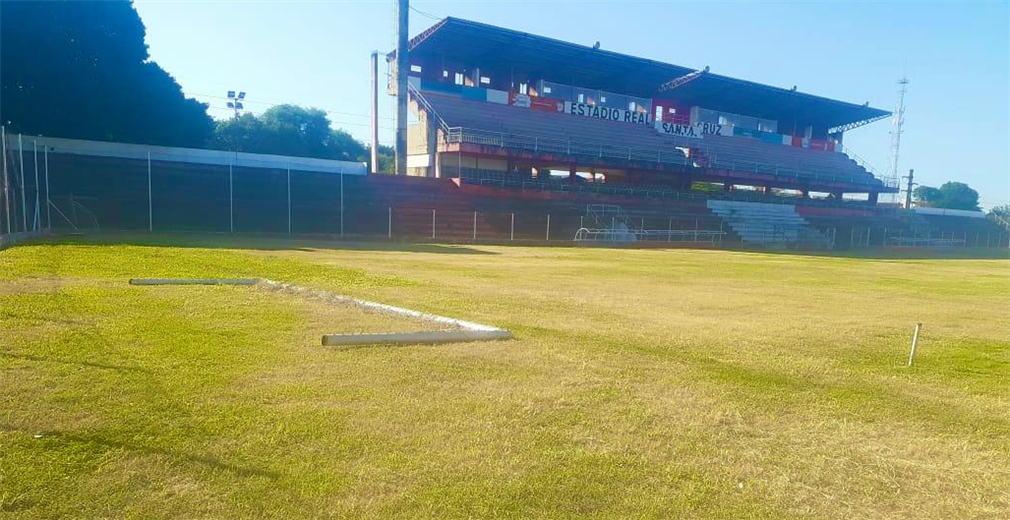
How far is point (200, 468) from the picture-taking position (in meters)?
2.96

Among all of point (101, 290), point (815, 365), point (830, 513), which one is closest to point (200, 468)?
point (830, 513)

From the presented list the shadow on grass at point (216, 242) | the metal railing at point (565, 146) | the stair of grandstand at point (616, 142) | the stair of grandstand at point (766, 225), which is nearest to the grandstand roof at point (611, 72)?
the stair of grandstand at point (616, 142)

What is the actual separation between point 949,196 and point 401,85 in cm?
11705

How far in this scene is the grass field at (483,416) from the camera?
284 cm

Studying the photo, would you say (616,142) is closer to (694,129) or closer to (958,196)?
(694,129)

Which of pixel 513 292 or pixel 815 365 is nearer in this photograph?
pixel 815 365

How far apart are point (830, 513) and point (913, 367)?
3.93m

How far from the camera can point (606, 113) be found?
5066 cm

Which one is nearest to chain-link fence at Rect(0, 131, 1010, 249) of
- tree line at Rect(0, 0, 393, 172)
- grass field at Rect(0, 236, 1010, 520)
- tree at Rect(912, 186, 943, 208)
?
tree line at Rect(0, 0, 393, 172)

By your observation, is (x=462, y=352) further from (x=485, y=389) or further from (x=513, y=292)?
(x=513, y=292)

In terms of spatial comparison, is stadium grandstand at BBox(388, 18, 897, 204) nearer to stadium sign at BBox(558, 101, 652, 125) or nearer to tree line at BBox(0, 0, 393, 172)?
stadium sign at BBox(558, 101, 652, 125)

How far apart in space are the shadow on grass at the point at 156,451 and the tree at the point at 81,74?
31.4m

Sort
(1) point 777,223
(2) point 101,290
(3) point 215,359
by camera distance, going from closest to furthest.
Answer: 1. (3) point 215,359
2. (2) point 101,290
3. (1) point 777,223

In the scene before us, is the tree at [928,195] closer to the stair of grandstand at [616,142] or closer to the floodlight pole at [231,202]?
the stair of grandstand at [616,142]
